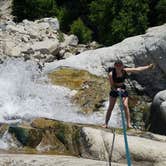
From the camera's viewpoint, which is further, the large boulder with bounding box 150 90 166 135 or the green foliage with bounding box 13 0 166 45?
the green foliage with bounding box 13 0 166 45

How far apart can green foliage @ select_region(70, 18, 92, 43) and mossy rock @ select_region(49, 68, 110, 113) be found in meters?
21.5

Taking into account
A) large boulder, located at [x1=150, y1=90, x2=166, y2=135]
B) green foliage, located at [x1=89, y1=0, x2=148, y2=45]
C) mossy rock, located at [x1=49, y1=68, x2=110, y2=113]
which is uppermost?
large boulder, located at [x1=150, y1=90, x2=166, y2=135]

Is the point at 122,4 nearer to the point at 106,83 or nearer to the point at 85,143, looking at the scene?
the point at 106,83

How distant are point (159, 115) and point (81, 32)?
2672 cm

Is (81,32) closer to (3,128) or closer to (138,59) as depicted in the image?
(138,59)

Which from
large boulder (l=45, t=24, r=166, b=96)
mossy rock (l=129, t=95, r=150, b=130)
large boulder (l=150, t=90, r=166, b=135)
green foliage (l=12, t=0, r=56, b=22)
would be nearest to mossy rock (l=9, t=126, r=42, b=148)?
large boulder (l=150, t=90, r=166, b=135)

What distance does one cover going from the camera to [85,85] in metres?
20.0

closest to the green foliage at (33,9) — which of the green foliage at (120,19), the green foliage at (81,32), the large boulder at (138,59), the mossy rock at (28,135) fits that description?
the green foliage at (81,32)

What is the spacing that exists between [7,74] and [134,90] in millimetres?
4390

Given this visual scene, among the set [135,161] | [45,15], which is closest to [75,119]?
[135,161]

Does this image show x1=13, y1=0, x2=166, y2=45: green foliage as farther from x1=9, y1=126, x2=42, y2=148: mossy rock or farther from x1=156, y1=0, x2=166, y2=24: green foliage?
x1=9, y1=126, x2=42, y2=148: mossy rock

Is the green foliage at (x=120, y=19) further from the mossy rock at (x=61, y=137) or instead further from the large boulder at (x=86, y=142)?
the mossy rock at (x=61, y=137)

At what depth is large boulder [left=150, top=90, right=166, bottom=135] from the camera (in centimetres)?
1599

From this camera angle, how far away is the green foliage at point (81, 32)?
139ft
